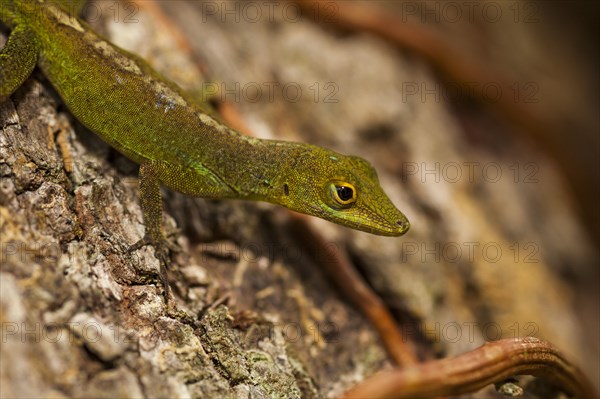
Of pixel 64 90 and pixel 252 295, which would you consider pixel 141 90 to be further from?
pixel 252 295

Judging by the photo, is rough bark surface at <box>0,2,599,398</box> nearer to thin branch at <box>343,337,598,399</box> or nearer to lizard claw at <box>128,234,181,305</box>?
lizard claw at <box>128,234,181,305</box>

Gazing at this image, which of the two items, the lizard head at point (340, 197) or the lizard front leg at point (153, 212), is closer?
the lizard front leg at point (153, 212)

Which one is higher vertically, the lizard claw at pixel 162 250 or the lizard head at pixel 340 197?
the lizard head at pixel 340 197

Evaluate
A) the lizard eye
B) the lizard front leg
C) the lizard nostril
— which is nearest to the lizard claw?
the lizard front leg

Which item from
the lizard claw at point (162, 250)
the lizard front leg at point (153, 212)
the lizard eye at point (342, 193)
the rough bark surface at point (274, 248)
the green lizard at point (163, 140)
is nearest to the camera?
the rough bark surface at point (274, 248)

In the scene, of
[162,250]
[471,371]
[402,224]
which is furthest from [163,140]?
[471,371]

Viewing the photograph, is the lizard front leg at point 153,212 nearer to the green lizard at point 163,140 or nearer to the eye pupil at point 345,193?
the green lizard at point 163,140

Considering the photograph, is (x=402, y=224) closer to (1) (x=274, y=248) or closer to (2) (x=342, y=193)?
(2) (x=342, y=193)

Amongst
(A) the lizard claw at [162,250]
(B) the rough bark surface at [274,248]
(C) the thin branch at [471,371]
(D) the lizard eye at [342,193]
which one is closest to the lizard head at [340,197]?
(D) the lizard eye at [342,193]
